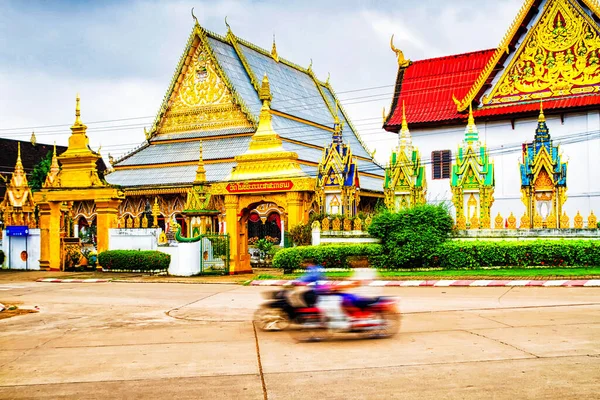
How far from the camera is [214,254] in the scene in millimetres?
26016

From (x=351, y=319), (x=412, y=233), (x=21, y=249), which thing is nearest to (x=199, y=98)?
(x=21, y=249)

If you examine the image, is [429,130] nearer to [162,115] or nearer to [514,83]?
[514,83]

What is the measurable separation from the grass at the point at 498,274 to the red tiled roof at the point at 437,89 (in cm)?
1034

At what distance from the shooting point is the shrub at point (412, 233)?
21.0 metres

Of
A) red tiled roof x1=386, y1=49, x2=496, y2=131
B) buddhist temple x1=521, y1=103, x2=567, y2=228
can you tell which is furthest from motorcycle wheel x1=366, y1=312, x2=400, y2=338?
red tiled roof x1=386, y1=49, x2=496, y2=131

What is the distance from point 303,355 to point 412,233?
1280cm

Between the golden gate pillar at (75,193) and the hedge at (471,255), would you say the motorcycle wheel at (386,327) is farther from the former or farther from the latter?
the golden gate pillar at (75,193)

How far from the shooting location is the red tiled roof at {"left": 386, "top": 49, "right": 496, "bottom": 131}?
30391 millimetres

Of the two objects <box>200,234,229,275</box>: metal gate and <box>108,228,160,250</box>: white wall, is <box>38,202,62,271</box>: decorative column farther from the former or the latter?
<box>200,234,229,275</box>: metal gate

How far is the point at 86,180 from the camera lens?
2841 cm

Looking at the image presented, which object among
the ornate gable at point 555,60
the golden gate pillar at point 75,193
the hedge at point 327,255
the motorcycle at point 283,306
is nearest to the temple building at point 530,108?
the ornate gable at point 555,60

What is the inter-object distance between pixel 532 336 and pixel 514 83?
20580 millimetres

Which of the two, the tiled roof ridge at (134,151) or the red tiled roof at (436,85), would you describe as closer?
the red tiled roof at (436,85)

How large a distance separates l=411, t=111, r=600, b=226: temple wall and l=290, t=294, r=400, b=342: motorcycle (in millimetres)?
18469
